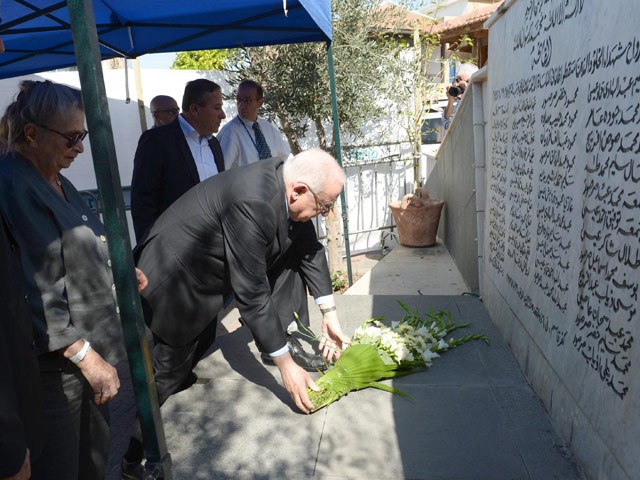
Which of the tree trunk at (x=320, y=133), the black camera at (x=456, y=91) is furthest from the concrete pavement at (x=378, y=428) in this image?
the tree trunk at (x=320, y=133)

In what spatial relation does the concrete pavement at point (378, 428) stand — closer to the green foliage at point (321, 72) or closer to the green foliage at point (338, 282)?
the green foliage at point (338, 282)

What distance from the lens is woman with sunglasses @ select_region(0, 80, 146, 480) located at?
5.59ft

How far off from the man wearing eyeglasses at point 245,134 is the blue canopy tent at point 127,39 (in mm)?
676

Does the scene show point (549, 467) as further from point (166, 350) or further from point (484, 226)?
point (484, 226)

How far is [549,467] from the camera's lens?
2309 mm

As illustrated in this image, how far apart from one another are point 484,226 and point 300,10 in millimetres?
2540

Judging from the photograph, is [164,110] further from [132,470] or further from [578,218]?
[578,218]

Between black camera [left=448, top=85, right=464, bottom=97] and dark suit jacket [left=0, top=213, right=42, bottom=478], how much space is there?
6.18 metres

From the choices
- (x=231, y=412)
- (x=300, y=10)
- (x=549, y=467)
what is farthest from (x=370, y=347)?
(x=300, y=10)

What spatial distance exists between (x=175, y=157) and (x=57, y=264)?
6.77 feet

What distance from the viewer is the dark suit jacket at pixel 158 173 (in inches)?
143

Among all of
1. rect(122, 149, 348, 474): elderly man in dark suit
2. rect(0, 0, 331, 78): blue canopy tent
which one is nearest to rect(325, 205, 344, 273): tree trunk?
rect(0, 0, 331, 78): blue canopy tent

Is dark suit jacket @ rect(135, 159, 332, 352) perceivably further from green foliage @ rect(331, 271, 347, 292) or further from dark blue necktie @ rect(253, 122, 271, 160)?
green foliage @ rect(331, 271, 347, 292)

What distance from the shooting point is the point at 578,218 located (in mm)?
2439
